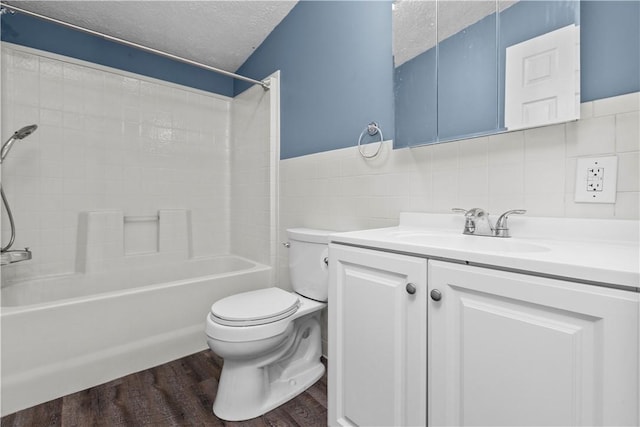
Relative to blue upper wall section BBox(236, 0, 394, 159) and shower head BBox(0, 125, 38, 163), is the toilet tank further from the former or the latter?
shower head BBox(0, 125, 38, 163)

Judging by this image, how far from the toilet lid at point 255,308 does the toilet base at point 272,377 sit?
0.20 metres

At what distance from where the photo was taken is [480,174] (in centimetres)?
113

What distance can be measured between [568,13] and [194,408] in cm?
207

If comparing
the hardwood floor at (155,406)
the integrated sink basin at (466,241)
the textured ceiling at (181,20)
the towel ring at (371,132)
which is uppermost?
the textured ceiling at (181,20)

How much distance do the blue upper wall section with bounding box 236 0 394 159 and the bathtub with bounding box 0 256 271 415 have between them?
1.10m

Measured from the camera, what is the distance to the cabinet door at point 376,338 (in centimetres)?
82

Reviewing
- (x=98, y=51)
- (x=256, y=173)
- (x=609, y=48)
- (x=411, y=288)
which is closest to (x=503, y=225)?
(x=411, y=288)

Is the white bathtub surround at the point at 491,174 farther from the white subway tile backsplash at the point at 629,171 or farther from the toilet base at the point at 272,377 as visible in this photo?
the toilet base at the point at 272,377

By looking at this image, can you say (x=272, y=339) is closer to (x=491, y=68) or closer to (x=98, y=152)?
(x=491, y=68)

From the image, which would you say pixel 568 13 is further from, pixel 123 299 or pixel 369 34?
pixel 123 299

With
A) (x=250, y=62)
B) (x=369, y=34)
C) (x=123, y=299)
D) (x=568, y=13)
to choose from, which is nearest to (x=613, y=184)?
(x=568, y=13)

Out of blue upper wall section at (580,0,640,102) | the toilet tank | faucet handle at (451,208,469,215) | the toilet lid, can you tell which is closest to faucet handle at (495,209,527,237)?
faucet handle at (451,208,469,215)

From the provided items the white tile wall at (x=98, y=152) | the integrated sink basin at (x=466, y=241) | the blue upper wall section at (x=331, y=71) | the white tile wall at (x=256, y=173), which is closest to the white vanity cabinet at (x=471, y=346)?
the integrated sink basin at (x=466, y=241)

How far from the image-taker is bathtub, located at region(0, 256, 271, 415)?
1.37 meters
